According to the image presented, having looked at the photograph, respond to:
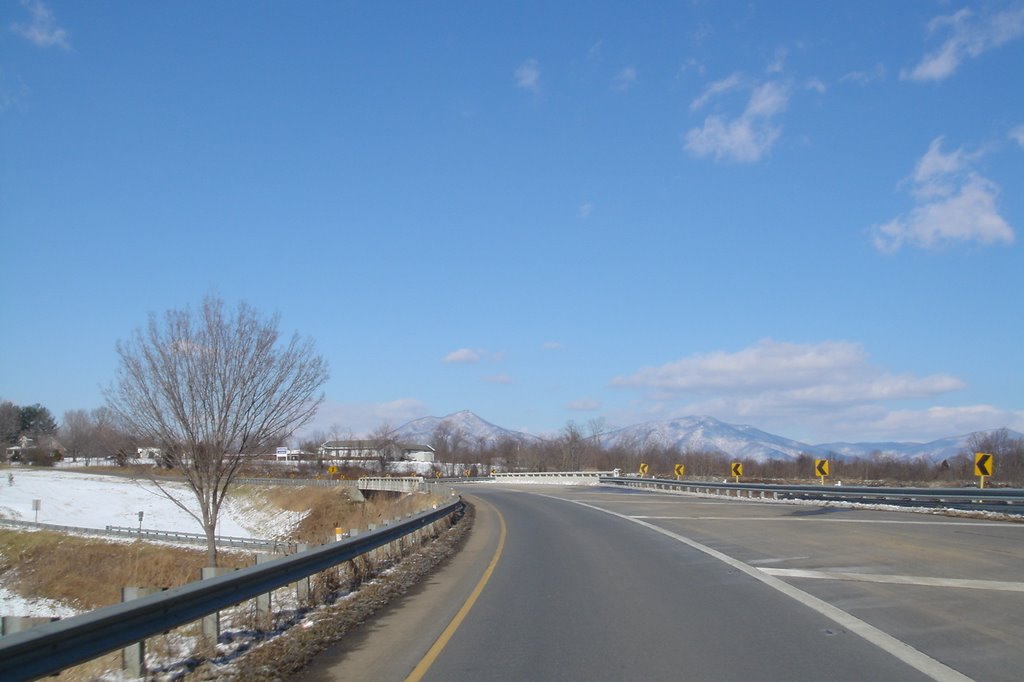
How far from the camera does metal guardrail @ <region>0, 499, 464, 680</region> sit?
5418mm

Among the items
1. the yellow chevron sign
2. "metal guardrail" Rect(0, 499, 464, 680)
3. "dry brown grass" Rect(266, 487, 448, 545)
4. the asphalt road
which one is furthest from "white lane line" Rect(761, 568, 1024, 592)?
"dry brown grass" Rect(266, 487, 448, 545)

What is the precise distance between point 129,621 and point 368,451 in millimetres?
158244

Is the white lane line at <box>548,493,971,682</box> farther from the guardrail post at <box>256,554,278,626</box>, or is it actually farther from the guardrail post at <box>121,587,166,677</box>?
the guardrail post at <box>121,587,166,677</box>

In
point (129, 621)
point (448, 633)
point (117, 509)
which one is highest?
point (129, 621)

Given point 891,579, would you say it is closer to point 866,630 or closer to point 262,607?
point 866,630

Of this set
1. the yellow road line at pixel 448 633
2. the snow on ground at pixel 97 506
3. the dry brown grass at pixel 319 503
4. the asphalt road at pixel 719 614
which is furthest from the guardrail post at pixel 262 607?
the snow on ground at pixel 97 506

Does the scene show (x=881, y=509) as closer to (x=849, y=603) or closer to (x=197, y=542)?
(x=849, y=603)

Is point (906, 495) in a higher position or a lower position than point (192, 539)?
higher

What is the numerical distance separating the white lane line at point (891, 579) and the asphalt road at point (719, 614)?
0.04m

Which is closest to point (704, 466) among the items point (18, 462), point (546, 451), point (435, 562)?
point (546, 451)

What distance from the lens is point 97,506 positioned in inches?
2699

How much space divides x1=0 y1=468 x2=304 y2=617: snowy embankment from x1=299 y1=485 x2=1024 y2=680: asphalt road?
41.6 m

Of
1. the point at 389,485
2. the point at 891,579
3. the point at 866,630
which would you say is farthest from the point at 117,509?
the point at 866,630

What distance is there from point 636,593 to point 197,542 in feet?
129
